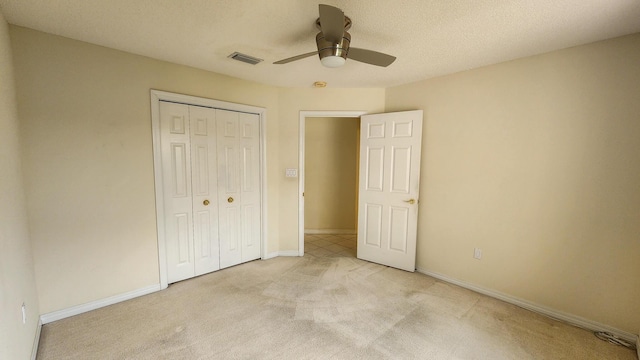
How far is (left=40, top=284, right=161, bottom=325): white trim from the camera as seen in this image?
215 cm

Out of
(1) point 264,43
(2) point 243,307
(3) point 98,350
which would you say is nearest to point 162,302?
(3) point 98,350

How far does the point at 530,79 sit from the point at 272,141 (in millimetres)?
2859

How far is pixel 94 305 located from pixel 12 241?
43.1 inches

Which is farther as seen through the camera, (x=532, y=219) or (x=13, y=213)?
(x=532, y=219)

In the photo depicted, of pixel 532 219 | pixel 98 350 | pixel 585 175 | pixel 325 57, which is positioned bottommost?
pixel 98 350

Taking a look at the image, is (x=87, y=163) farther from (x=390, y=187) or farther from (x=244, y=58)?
(x=390, y=187)

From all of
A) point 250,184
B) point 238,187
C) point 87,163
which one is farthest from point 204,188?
point 87,163

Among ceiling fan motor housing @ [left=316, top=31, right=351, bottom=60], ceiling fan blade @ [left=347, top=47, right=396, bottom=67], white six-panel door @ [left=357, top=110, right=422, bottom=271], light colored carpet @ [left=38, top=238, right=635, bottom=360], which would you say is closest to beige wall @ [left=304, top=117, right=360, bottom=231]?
white six-panel door @ [left=357, top=110, right=422, bottom=271]

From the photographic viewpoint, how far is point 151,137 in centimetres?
257

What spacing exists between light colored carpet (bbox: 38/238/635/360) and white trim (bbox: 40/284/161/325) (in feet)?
0.19

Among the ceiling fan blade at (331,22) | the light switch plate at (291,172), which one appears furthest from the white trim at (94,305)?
the ceiling fan blade at (331,22)

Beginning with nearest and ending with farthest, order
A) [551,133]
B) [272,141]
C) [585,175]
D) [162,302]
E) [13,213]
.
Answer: [13,213] → [585,175] → [551,133] → [162,302] → [272,141]

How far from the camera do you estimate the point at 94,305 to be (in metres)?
2.33

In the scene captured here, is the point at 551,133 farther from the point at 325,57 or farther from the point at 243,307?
the point at 243,307
